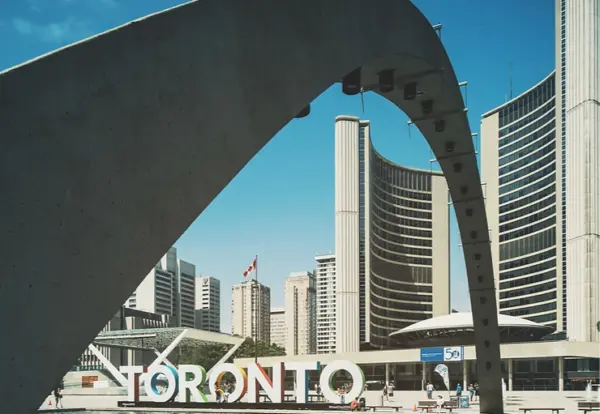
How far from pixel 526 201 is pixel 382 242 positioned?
23286 mm

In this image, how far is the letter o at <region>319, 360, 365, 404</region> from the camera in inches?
1324

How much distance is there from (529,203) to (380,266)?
2491cm

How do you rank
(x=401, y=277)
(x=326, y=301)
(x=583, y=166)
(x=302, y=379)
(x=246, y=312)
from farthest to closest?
(x=246, y=312), (x=326, y=301), (x=401, y=277), (x=583, y=166), (x=302, y=379)

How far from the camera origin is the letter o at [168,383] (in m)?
Answer: 38.3

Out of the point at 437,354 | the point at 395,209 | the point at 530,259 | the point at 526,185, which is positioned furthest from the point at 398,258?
the point at 437,354

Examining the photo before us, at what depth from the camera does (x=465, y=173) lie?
56.3ft

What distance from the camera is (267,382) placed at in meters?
36.0

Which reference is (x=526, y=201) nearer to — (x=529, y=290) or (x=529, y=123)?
(x=529, y=123)

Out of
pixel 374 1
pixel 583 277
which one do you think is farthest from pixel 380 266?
pixel 374 1

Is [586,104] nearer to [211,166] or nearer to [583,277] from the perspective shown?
[583,277]

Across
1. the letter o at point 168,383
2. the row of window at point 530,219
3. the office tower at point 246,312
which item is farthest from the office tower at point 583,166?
the office tower at point 246,312

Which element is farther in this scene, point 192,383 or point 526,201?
point 526,201

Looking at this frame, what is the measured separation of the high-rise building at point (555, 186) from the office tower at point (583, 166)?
0.35 feet

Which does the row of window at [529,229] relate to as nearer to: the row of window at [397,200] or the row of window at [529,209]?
the row of window at [529,209]
